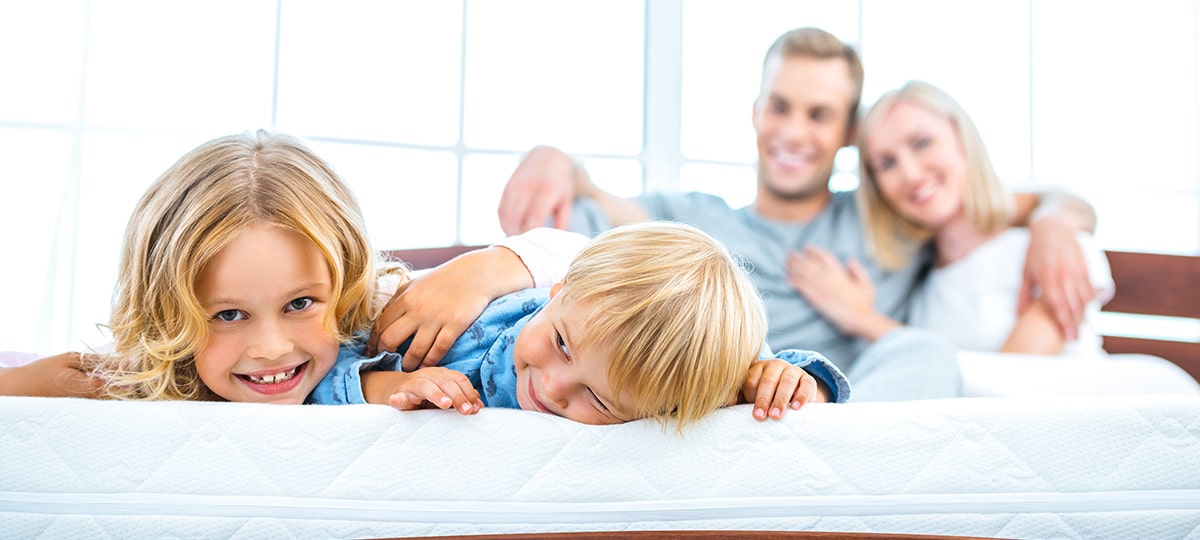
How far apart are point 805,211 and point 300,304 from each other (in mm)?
1513

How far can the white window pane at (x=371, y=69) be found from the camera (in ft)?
7.08

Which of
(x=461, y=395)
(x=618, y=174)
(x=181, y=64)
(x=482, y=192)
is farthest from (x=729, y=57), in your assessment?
(x=461, y=395)

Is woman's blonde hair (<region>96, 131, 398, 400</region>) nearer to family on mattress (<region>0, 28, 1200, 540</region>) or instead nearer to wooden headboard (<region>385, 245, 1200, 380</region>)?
family on mattress (<region>0, 28, 1200, 540</region>)

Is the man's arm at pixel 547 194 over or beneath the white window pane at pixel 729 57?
beneath

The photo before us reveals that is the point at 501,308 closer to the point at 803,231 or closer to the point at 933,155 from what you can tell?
the point at 803,231

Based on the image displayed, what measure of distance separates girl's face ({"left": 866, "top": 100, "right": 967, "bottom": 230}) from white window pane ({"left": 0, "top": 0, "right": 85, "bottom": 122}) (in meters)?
1.85

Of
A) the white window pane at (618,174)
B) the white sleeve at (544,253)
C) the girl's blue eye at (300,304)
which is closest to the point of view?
the girl's blue eye at (300,304)

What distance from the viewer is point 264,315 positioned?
2.89 feet

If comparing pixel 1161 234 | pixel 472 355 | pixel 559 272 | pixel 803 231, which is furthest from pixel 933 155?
pixel 472 355

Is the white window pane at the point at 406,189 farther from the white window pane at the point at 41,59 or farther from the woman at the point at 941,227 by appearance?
the woman at the point at 941,227

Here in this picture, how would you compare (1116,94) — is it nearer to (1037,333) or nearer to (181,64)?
(1037,333)

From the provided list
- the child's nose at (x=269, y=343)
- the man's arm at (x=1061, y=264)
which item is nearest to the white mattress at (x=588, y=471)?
the child's nose at (x=269, y=343)

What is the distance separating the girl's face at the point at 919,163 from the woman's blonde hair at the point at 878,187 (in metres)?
0.01

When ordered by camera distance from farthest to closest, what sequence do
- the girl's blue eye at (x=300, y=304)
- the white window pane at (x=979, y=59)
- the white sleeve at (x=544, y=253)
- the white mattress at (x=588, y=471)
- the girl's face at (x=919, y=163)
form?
the white window pane at (x=979, y=59) < the girl's face at (x=919, y=163) < the white sleeve at (x=544, y=253) < the girl's blue eye at (x=300, y=304) < the white mattress at (x=588, y=471)
